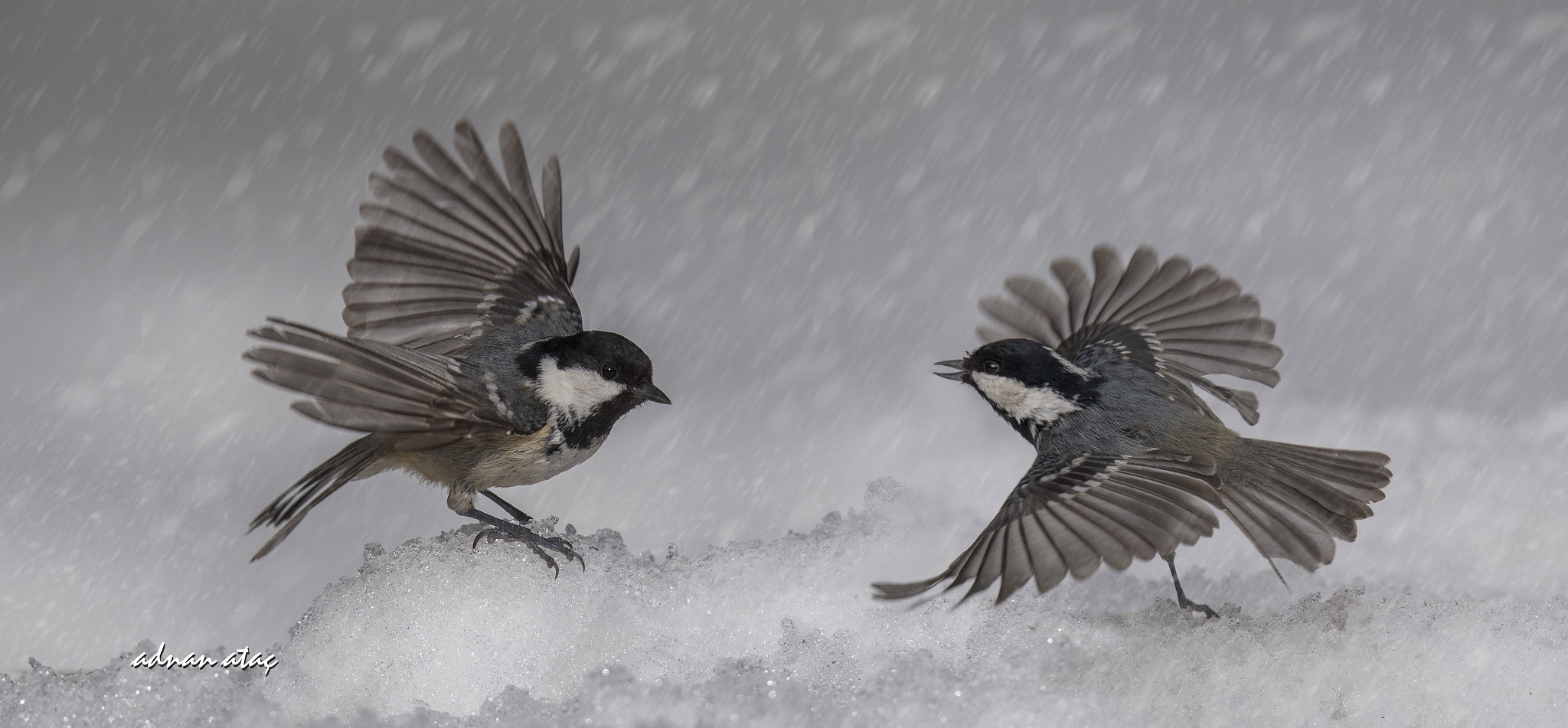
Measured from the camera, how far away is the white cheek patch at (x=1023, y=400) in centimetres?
168

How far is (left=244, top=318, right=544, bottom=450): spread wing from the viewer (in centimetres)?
117

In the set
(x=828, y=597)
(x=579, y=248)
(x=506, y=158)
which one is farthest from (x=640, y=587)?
(x=506, y=158)

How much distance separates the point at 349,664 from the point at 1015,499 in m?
0.97

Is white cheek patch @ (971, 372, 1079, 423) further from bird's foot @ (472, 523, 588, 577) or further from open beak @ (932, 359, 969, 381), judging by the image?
bird's foot @ (472, 523, 588, 577)

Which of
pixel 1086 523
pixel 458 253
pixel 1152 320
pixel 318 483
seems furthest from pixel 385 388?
pixel 1152 320

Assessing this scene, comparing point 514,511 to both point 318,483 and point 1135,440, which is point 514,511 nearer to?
point 318,483

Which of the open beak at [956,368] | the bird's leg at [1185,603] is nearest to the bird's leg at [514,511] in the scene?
the open beak at [956,368]

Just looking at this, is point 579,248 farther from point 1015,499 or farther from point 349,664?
point 1015,499

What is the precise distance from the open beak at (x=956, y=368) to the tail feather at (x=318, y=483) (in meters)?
0.83

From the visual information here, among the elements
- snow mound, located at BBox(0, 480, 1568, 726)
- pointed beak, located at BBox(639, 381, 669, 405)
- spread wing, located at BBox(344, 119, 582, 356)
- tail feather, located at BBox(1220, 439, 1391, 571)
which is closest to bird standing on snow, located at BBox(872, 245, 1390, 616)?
tail feather, located at BBox(1220, 439, 1391, 571)

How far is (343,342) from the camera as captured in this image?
1269mm

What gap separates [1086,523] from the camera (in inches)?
51.4

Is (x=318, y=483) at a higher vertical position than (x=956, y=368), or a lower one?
lower

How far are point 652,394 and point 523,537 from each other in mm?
304
